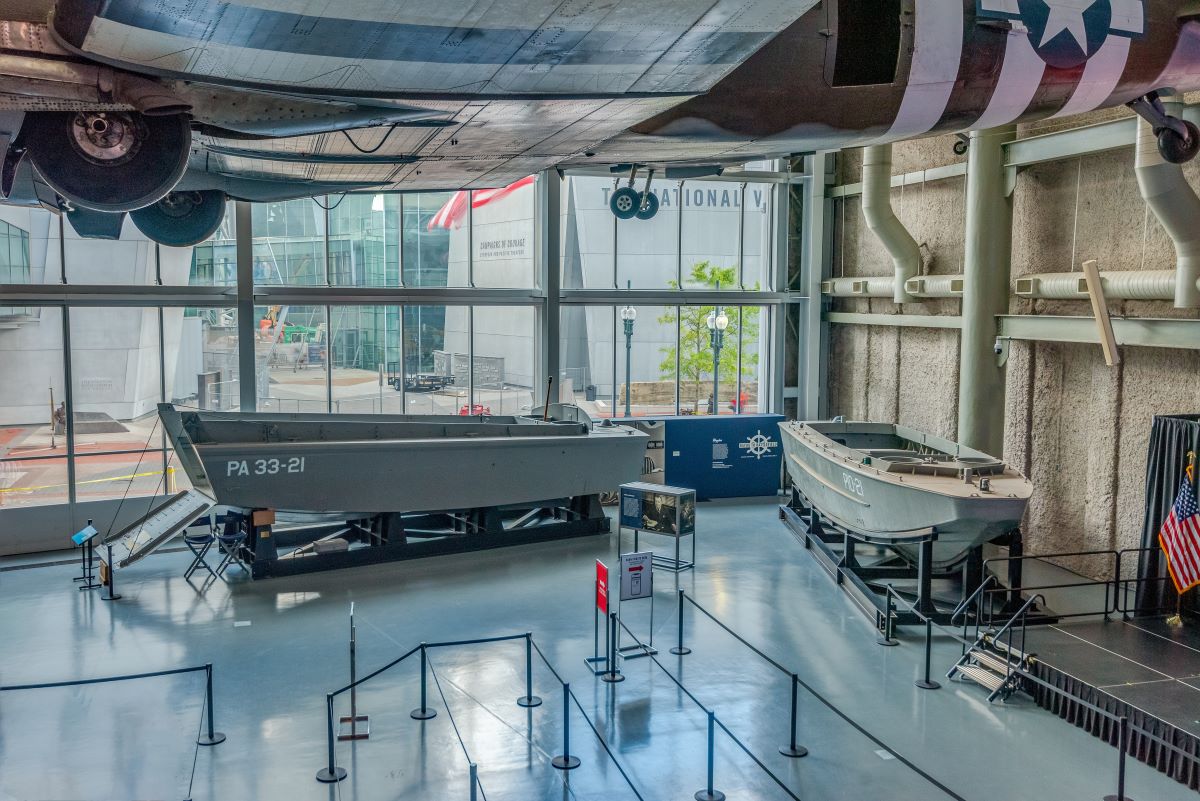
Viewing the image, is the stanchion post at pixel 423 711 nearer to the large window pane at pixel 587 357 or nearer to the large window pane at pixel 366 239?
the large window pane at pixel 366 239

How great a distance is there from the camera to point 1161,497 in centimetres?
1140

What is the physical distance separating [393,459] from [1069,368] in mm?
10294

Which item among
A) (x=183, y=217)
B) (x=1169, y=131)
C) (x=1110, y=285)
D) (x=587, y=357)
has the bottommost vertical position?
(x=587, y=357)

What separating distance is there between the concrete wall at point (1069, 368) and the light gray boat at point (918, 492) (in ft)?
6.90

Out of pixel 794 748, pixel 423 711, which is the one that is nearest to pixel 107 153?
pixel 423 711

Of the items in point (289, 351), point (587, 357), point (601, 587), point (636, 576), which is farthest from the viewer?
point (587, 357)

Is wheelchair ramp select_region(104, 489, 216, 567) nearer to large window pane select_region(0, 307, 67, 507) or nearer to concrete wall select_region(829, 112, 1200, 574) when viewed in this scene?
large window pane select_region(0, 307, 67, 507)

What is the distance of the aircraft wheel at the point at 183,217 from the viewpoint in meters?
10.4

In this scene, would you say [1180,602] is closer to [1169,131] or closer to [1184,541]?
A: [1184,541]

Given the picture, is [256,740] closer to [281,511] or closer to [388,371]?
[281,511]

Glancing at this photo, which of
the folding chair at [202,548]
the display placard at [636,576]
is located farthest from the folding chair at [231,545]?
the display placard at [636,576]

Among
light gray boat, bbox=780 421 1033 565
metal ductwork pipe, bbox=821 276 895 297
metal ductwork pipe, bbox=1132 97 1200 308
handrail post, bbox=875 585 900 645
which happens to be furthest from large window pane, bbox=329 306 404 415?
metal ductwork pipe, bbox=1132 97 1200 308

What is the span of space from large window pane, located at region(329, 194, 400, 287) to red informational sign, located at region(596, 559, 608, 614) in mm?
10493

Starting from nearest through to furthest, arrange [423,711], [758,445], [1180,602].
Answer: [423,711]
[1180,602]
[758,445]
